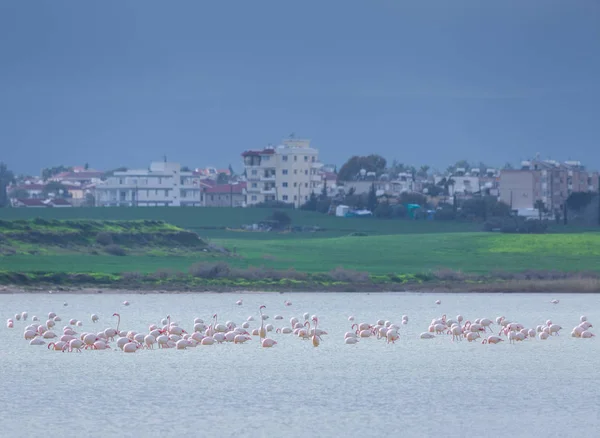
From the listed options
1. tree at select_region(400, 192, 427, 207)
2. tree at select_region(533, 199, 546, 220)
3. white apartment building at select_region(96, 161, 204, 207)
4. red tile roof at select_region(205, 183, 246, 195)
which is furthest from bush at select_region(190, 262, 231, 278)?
red tile roof at select_region(205, 183, 246, 195)

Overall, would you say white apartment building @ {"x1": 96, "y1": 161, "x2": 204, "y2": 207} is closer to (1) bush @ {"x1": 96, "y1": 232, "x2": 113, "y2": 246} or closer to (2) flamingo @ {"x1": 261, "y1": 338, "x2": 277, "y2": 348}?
(1) bush @ {"x1": 96, "y1": 232, "x2": 113, "y2": 246}

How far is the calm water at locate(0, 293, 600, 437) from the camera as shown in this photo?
18.2m

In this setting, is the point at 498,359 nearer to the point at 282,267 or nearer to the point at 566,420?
the point at 566,420

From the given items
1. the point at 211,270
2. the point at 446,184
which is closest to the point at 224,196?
the point at 446,184

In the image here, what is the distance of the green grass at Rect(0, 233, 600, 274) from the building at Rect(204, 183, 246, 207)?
374 feet

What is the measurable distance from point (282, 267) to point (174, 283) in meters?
8.77

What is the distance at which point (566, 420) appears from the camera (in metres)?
18.8

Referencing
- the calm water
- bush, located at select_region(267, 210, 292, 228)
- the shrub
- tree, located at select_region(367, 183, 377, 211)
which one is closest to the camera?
the calm water

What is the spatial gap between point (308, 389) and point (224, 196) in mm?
174782

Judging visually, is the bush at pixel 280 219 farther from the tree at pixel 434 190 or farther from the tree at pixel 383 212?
the tree at pixel 434 190

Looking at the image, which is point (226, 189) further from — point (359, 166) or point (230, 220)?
point (230, 220)

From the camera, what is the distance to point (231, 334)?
90.5 feet

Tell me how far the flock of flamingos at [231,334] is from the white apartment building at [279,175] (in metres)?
123

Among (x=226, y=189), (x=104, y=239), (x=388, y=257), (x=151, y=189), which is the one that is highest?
(x=226, y=189)
